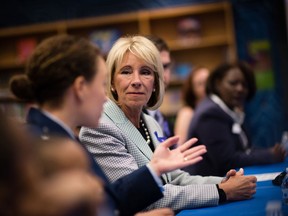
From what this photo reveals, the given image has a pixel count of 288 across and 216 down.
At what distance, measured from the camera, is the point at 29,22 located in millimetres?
6629

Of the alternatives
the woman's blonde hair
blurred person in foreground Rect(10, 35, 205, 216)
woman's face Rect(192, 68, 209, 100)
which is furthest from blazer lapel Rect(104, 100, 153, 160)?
woman's face Rect(192, 68, 209, 100)

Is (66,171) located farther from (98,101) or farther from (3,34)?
(3,34)

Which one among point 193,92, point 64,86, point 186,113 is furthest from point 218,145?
point 193,92

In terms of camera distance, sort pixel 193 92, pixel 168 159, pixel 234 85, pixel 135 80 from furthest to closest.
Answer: pixel 193 92
pixel 234 85
pixel 135 80
pixel 168 159

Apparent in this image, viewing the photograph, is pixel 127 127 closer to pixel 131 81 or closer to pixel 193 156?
pixel 131 81

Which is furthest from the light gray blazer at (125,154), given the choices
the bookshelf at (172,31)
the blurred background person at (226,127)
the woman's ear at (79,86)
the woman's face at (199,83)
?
the bookshelf at (172,31)

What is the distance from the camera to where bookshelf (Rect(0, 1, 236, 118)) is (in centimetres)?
612

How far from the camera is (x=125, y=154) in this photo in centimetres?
190

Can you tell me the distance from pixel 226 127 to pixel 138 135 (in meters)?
1.22

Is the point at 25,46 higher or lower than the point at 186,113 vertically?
higher

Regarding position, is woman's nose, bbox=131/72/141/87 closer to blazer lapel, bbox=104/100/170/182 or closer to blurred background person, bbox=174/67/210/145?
blazer lapel, bbox=104/100/170/182

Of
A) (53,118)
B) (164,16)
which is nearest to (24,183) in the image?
(53,118)

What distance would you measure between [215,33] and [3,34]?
2.76 meters

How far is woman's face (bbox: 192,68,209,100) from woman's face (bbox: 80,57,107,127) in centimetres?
354
